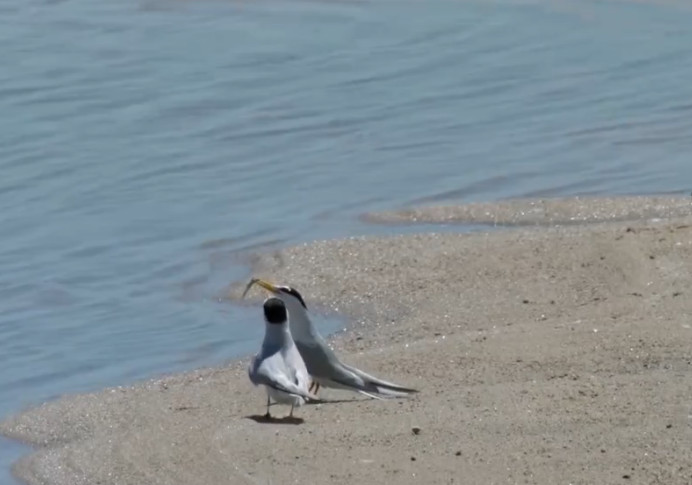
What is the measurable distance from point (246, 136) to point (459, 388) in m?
6.46

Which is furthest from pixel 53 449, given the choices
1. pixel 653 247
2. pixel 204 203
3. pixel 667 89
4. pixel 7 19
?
pixel 7 19

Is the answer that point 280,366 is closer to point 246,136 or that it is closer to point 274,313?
point 274,313

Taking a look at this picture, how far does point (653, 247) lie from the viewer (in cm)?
1077

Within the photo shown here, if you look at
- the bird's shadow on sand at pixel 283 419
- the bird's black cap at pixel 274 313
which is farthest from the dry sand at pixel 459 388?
the bird's black cap at pixel 274 313

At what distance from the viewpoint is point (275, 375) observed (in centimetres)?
845

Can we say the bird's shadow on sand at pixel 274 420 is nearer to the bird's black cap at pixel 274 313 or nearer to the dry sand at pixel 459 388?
the dry sand at pixel 459 388

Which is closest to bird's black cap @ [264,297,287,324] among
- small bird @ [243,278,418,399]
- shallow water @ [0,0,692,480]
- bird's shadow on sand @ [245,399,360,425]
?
small bird @ [243,278,418,399]

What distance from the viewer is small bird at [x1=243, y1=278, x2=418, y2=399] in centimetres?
873

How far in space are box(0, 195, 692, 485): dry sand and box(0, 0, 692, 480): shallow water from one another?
442 mm

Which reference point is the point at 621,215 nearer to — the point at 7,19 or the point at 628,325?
the point at 628,325

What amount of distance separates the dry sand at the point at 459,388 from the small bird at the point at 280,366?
142mm

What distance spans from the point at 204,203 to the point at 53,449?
177 inches

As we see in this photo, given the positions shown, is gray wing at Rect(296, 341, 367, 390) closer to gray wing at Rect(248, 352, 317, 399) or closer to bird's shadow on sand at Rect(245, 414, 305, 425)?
gray wing at Rect(248, 352, 317, 399)

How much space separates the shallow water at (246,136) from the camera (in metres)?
11.0
